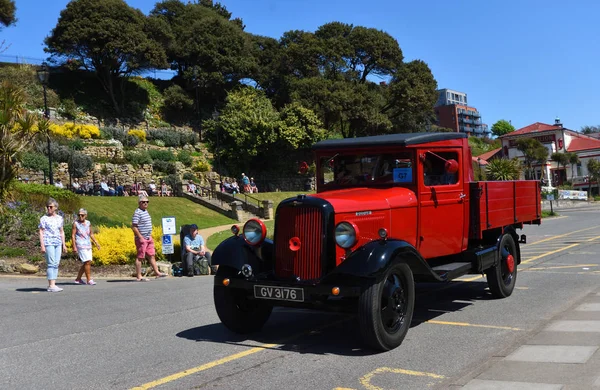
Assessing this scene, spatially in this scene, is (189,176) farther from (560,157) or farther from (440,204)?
(560,157)

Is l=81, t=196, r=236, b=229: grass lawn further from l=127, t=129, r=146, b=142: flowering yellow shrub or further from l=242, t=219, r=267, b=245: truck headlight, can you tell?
l=242, t=219, r=267, b=245: truck headlight

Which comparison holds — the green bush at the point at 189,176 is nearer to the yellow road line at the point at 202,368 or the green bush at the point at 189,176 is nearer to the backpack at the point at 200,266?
the backpack at the point at 200,266

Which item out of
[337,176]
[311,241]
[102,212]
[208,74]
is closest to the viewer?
[311,241]

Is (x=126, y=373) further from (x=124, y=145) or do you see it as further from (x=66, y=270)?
Answer: (x=124, y=145)

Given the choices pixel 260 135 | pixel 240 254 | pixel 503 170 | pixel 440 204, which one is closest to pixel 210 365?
pixel 240 254

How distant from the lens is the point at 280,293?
6.26 m

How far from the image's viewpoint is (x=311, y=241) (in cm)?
638

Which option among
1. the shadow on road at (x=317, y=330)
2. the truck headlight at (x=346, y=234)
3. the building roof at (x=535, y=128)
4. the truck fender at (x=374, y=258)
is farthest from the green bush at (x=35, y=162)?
the building roof at (x=535, y=128)

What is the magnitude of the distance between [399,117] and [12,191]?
45.6 meters

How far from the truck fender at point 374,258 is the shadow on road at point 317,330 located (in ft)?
2.96

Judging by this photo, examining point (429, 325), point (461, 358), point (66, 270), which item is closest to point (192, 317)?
point (429, 325)

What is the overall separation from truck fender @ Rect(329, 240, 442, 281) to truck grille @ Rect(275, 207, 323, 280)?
15.6 inches

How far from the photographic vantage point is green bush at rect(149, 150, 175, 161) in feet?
135

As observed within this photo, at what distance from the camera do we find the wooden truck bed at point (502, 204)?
333 inches
